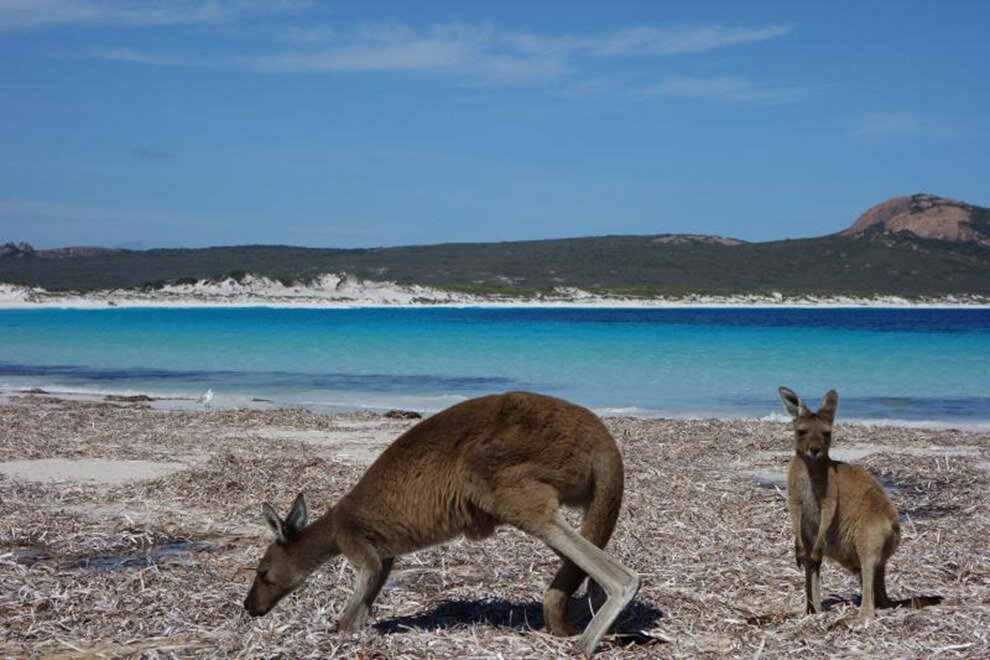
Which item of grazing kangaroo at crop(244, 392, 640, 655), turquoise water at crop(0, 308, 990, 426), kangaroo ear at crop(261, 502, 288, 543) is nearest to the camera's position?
grazing kangaroo at crop(244, 392, 640, 655)

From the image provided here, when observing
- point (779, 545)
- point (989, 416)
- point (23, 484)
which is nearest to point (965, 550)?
point (779, 545)

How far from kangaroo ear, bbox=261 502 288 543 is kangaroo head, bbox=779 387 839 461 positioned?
2.58 meters

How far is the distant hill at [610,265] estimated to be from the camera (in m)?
102

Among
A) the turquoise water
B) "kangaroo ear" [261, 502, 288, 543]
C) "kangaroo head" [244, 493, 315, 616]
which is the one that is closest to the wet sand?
"kangaroo head" [244, 493, 315, 616]

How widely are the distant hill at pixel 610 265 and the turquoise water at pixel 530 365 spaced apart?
3842 centimetres

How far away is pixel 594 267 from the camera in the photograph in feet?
374

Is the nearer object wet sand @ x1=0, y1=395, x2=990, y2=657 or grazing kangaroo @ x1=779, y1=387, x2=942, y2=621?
wet sand @ x1=0, y1=395, x2=990, y2=657

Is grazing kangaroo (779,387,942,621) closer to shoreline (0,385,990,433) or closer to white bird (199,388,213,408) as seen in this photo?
shoreline (0,385,990,433)

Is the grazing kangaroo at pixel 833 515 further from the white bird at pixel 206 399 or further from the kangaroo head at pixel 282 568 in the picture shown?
the white bird at pixel 206 399

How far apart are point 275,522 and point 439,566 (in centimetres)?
188

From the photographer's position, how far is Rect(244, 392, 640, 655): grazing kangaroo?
5.01 m

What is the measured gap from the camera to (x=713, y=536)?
804 centimetres

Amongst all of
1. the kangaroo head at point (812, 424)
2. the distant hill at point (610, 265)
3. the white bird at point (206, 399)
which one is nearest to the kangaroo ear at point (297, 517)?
the kangaroo head at point (812, 424)

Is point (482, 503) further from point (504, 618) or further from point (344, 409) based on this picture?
point (344, 409)
